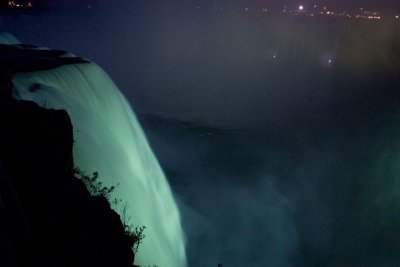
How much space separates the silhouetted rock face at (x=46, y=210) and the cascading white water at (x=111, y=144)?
7.66ft

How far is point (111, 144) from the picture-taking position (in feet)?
38.4

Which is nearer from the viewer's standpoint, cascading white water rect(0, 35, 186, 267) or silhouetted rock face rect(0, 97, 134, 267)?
silhouetted rock face rect(0, 97, 134, 267)

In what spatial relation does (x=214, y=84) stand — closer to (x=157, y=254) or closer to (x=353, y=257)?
(x=353, y=257)

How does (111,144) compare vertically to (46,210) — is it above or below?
below

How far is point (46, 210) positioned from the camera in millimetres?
5266

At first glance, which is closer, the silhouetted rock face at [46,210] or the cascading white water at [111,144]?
the silhouetted rock face at [46,210]

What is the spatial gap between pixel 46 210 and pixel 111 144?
256 inches

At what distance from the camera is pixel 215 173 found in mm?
28453

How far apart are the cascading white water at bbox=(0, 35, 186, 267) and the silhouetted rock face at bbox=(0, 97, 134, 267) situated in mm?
2334

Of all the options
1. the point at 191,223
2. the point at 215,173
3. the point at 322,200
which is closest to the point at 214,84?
the point at 215,173

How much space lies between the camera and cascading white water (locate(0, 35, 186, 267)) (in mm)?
10078

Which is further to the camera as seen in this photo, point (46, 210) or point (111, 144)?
point (111, 144)

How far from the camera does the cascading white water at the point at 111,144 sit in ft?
33.1

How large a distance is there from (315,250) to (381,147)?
17365mm
